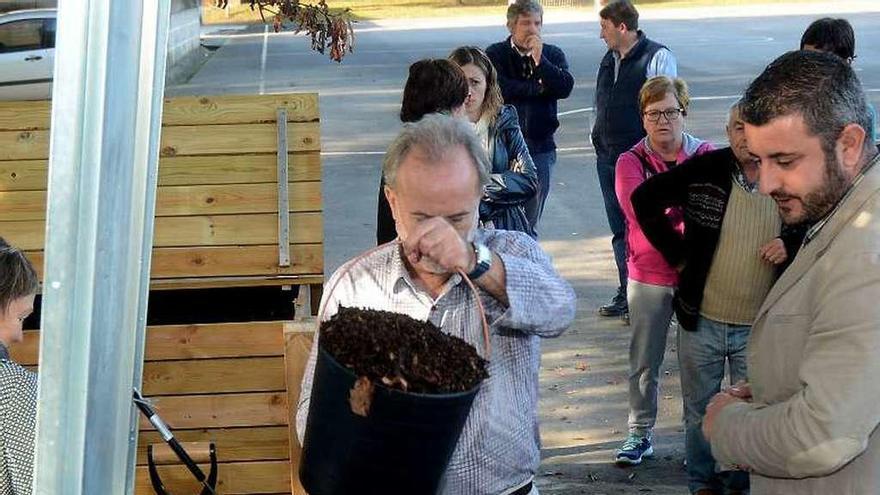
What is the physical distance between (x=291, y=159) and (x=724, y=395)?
2.72 metres

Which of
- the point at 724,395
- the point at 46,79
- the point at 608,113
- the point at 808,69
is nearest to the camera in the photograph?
the point at 808,69

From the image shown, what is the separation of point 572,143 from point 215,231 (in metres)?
10.0

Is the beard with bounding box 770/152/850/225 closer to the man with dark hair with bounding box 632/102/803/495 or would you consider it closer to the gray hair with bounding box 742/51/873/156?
the gray hair with bounding box 742/51/873/156

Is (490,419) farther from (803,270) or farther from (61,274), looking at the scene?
(61,274)

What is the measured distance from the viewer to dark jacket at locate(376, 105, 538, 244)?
463cm

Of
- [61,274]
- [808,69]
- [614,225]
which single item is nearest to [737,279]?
[808,69]

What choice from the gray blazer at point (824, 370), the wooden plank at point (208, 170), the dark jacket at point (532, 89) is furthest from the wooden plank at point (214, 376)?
the dark jacket at point (532, 89)

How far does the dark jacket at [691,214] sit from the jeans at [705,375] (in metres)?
0.08

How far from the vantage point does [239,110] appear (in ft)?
16.8

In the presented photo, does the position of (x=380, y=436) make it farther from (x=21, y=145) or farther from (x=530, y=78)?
(x=530, y=78)

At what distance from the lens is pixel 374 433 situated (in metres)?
1.83

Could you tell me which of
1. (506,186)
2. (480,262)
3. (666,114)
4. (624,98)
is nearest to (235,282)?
(506,186)

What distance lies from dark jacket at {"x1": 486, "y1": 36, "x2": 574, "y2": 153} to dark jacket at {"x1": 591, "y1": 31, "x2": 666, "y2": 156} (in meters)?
0.30

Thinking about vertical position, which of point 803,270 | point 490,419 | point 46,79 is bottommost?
point 46,79
